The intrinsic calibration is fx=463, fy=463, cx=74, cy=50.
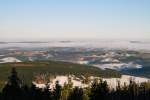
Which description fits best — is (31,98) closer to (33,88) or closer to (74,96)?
(33,88)

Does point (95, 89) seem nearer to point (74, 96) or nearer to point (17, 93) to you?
point (17, 93)

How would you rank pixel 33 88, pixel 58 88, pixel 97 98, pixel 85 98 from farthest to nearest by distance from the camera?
pixel 58 88 < pixel 85 98 < pixel 33 88 < pixel 97 98

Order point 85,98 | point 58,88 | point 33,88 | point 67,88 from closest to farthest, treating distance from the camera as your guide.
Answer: point 33,88, point 85,98, point 58,88, point 67,88

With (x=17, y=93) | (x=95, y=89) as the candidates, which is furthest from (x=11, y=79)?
(x=95, y=89)

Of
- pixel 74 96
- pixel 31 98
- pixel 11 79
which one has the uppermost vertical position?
pixel 11 79

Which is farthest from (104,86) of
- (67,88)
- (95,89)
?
(67,88)

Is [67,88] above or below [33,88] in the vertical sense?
below

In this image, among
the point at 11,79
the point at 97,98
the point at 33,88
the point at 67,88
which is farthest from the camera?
the point at 67,88

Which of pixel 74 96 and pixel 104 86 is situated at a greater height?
pixel 104 86

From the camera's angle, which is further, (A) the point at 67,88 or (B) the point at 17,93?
(A) the point at 67,88
